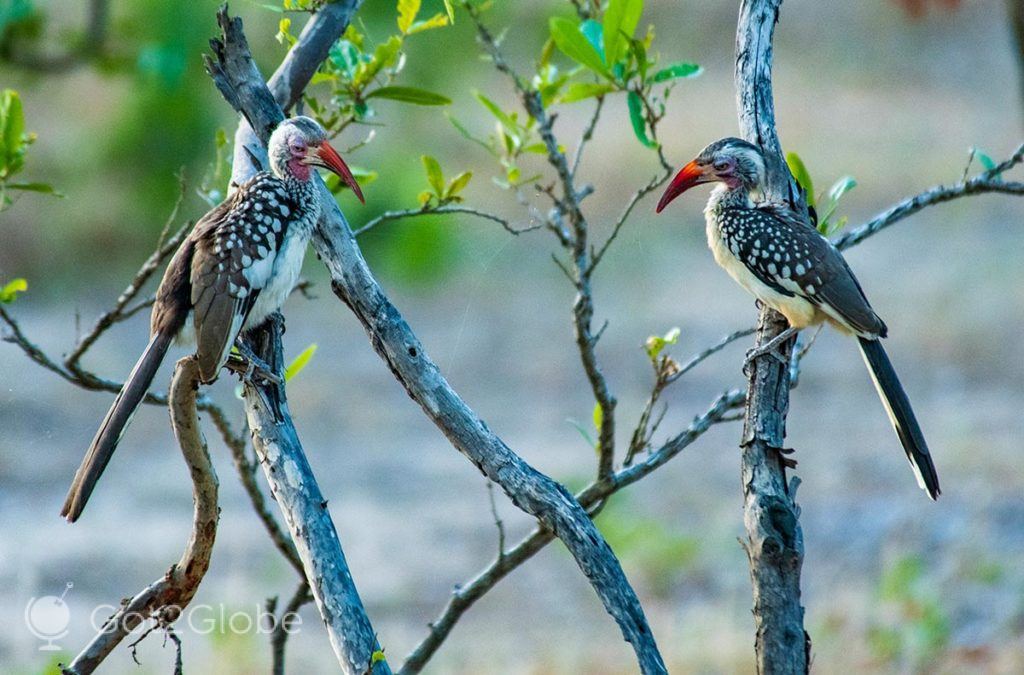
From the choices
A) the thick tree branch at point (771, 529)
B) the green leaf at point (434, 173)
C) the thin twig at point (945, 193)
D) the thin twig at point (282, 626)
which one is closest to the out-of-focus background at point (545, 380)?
the thin twig at point (282, 626)

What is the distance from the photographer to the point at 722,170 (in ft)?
7.19

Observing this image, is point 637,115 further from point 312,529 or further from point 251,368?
point 312,529

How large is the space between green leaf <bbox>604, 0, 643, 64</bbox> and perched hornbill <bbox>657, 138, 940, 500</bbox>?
25cm

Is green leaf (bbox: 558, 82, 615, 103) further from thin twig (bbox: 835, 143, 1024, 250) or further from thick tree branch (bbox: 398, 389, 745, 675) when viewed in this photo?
thick tree branch (bbox: 398, 389, 745, 675)

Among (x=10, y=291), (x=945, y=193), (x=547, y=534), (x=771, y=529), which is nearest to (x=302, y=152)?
(x=10, y=291)

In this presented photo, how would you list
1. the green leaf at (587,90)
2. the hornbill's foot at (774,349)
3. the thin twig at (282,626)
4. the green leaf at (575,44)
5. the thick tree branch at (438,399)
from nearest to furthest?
the thick tree branch at (438,399)
the hornbill's foot at (774,349)
the green leaf at (575,44)
the green leaf at (587,90)
the thin twig at (282,626)

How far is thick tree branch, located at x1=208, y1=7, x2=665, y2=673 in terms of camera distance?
143cm

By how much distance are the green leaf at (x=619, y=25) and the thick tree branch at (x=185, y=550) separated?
0.88 m

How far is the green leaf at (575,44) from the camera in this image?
192 cm

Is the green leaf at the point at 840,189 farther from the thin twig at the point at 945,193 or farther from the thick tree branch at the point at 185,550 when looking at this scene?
the thick tree branch at the point at 185,550

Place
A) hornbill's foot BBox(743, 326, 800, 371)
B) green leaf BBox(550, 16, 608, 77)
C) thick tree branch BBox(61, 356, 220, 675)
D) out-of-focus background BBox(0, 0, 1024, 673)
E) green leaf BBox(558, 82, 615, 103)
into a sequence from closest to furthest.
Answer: thick tree branch BBox(61, 356, 220, 675) < hornbill's foot BBox(743, 326, 800, 371) < green leaf BBox(550, 16, 608, 77) < green leaf BBox(558, 82, 615, 103) < out-of-focus background BBox(0, 0, 1024, 673)

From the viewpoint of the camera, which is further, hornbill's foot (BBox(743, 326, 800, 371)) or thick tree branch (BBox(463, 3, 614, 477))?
thick tree branch (BBox(463, 3, 614, 477))

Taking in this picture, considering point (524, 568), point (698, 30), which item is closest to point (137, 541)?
point (524, 568)

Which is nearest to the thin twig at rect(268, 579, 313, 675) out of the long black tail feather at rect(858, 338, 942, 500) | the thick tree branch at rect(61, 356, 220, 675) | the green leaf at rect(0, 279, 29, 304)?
the thick tree branch at rect(61, 356, 220, 675)
